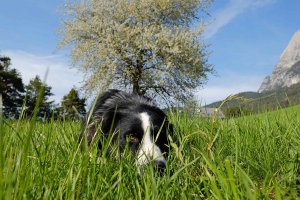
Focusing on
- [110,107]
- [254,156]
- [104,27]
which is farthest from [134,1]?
[254,156]

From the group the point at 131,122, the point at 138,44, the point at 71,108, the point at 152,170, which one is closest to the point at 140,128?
the point at 131,122

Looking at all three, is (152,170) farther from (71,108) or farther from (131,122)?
(131,122)

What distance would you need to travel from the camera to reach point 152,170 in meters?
1.83

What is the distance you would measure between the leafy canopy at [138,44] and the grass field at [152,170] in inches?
1156

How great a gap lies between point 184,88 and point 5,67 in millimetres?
30947

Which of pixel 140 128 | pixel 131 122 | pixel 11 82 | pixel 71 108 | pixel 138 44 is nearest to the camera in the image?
pixel 71 108

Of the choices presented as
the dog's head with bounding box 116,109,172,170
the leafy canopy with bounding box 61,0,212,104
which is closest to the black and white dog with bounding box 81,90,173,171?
the dog's head with bounding box 116,109,172,170

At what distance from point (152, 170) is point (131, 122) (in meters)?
2.70

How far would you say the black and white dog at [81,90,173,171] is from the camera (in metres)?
4.12

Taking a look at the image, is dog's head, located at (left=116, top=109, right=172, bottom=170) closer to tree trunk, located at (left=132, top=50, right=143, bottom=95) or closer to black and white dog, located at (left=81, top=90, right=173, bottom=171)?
black and white dog, located at (left=81, top=90, right=173, bottom=171)

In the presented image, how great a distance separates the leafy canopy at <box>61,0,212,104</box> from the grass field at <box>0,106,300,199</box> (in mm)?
29366

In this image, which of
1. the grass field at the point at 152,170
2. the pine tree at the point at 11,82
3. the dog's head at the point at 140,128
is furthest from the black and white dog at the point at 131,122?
the pine tree at the point at 11,82

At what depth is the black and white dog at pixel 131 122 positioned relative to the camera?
412 centimetres

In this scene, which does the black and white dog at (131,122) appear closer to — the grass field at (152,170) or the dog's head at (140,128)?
the dog's head at (140,128)
